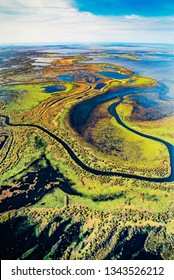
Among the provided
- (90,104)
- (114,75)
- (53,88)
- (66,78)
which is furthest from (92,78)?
(90,104)

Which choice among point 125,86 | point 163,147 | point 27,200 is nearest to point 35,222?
point 27,200

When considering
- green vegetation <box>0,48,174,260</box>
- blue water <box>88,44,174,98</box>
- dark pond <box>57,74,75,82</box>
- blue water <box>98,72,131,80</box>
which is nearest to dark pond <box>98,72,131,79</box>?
blue water <box>98,72,131,80</box>

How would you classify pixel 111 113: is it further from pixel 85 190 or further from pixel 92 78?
pixel 92 78

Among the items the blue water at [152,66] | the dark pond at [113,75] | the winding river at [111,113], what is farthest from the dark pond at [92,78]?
the blue water at [152,66]

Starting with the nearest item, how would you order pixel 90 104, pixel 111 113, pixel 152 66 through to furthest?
pixel 111 113 < pixel 90 104 < pixel 152 66

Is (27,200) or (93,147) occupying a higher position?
(93,147)

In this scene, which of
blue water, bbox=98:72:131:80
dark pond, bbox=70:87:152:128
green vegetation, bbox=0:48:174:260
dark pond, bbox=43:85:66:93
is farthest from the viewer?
blue water, bbox=98:72:131:80

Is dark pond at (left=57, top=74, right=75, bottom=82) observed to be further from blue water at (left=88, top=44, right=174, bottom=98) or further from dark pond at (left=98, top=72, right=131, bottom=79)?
blue water at (left=88, top=44, right=174, bottom=98)

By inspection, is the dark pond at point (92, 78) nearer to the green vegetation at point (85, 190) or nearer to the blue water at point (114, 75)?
the blue water at point (114, 75)

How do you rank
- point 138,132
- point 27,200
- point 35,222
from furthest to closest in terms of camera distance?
1. point 138,132
2. point 27,200
3. point 35,222

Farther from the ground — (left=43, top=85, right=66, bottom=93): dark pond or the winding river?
(left=43, top=85, right=66, bottom=93): dark pond
